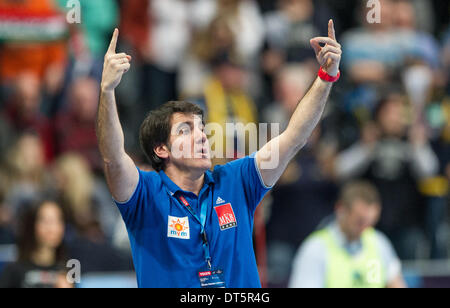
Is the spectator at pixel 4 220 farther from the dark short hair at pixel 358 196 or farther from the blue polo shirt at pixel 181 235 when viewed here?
the blue polo shirt at pixel 181 235

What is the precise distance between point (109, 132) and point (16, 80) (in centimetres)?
580

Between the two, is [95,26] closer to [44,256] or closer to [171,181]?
[44,256]

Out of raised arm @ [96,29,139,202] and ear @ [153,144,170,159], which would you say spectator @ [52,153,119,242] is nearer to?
ear @ [153,144,170,159]

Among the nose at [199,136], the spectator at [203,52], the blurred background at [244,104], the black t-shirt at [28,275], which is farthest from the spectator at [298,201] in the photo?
the nose at [199,136]

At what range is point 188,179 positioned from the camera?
460 centimetres

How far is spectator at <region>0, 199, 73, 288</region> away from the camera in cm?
640

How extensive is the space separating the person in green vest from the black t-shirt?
6.31 feet

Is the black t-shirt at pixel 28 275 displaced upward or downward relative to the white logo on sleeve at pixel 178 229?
downward

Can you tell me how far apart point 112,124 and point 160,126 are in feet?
1.83

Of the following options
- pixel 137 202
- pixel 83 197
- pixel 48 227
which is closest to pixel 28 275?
pixel 48 227

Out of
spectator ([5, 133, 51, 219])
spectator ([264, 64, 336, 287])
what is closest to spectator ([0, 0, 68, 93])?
spectator ([5, 133, 51, 219])

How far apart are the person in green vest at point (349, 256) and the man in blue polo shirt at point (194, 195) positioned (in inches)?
87.8

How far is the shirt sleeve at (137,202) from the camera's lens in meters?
4.39
